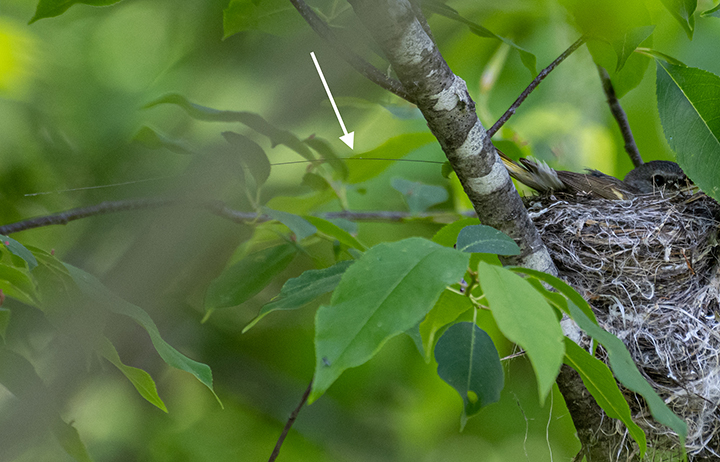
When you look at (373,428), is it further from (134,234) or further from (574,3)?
(574,3)

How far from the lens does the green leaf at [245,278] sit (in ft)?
5.82

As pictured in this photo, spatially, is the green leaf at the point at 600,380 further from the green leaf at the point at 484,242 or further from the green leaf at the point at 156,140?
the green leaf at the point at 156,140

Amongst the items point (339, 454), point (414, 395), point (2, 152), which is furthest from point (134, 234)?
point (414, 395)

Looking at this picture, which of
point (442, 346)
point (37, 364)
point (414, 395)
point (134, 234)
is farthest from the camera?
point (414, 395)

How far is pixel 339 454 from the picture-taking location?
3.15 meters

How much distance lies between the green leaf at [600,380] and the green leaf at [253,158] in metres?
1.12

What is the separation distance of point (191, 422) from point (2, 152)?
167 centimetres

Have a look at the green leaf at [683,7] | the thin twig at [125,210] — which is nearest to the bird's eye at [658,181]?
the green leaf at [683,7]

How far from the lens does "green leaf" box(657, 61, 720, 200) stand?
151 cm

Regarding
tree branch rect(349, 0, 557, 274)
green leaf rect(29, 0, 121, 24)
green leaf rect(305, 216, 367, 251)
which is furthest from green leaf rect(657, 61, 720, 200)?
green leaf rect(29, 0, 121, 24)

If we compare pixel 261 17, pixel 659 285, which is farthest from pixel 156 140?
pixel 659 285

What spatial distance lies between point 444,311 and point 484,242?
0.42m

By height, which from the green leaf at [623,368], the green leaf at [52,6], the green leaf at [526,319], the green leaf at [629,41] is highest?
the green leaf at [629,41]

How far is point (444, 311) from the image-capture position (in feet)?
4.80
